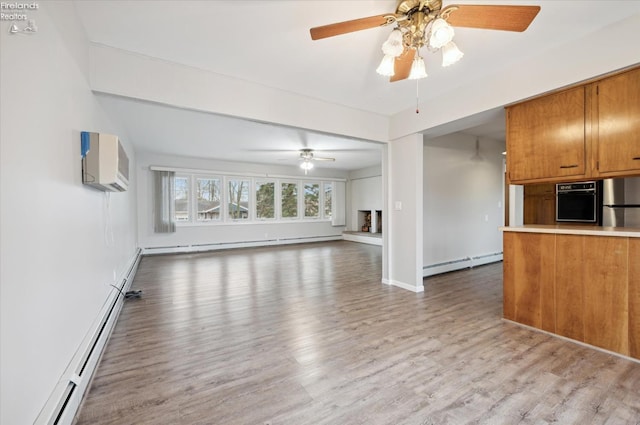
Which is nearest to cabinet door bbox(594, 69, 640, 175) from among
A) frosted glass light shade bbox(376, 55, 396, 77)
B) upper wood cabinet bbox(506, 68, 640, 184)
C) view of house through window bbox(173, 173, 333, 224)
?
upper wood cabinet bbox(506, 68, 640, 184)

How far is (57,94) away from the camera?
5.03 ft

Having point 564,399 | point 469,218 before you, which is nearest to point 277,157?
point 469,218

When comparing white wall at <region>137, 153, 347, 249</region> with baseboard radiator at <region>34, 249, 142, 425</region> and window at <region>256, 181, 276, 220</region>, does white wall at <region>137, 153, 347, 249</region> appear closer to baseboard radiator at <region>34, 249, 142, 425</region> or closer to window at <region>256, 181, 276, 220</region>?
window at <region>256, 181, 276, 220</region>

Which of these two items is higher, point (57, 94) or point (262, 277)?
point (57, 94)

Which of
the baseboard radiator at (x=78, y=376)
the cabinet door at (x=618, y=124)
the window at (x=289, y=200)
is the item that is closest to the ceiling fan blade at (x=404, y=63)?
the cabinet door at (x=618, y=124)

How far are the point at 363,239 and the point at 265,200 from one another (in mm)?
3272

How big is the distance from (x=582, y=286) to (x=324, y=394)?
90.0 inches

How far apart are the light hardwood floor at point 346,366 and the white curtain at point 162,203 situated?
3.57 meters

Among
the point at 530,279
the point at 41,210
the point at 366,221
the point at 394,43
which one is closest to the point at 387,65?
the point at 394,43

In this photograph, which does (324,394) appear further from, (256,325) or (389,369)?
(256,325)

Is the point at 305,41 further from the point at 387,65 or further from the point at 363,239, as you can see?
the point at 363,239

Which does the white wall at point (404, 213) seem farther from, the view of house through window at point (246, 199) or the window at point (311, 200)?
the window at point (311, 200)

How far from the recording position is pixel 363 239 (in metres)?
8.69

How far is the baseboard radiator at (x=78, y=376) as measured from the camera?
52.4 inches
